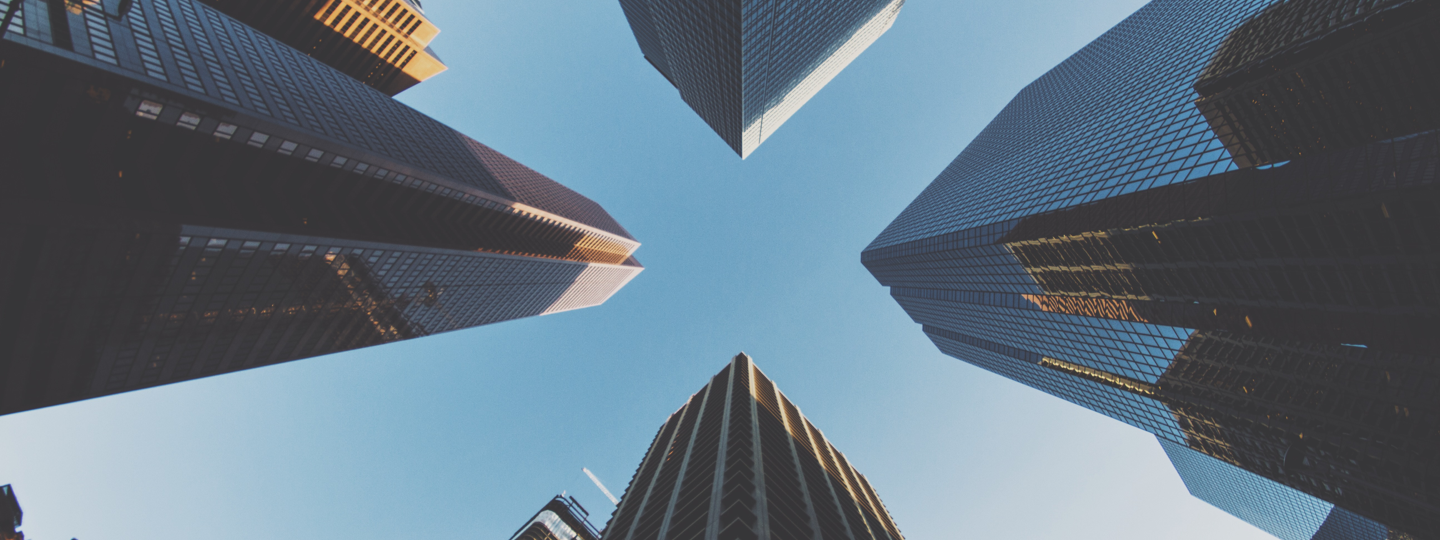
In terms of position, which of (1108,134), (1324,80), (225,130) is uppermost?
(1324,80)

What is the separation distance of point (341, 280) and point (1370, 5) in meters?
91.6

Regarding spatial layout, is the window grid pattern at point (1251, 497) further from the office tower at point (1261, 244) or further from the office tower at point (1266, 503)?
the office tower at point (1261, 244)

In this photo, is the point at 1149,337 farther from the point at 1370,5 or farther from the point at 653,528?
the point at 653,528

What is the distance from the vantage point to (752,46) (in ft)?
235

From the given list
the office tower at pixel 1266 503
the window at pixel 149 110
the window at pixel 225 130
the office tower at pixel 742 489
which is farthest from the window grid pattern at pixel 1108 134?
the office tower at pixel 1266 503

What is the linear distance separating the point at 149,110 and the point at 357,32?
233 ft

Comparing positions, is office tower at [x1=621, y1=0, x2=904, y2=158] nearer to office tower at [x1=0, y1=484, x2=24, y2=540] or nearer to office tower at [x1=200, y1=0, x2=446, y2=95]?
office tower at [x1=200, y1=0, x2=446, y2=95]

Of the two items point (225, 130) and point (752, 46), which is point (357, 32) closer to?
point (225, 130)

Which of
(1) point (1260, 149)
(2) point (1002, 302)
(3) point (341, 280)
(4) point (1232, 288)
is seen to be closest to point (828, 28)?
(2) point (1002, 302)

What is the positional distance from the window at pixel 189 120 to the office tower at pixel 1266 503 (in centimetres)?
16414

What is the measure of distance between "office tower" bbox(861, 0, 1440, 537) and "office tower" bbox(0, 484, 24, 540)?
85113 mm

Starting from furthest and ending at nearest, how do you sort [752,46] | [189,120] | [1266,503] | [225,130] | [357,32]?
[1266,503] < [357,32] < [752,46] < [225,130] < [189,120]

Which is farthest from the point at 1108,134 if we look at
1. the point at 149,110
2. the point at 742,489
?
the point at 149,110

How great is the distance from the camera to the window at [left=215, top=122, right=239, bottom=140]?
38.0 metres
